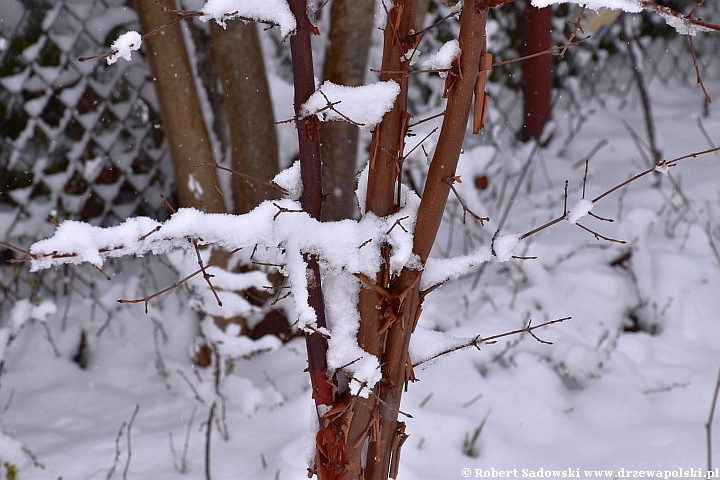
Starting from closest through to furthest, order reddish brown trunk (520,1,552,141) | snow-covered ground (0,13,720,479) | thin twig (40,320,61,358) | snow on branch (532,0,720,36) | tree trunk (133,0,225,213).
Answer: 1. snow on branch (532,0,720,36)
2. snow-covered ground (0,13,720,479)
3. tree trunk (133,0,225,213)
4. thin twig (40,320,61,358)
5. reddish brown trunk (520,1,552,141)


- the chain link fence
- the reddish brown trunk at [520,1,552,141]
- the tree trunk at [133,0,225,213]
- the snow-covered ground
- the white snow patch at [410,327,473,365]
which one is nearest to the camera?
the white snow patch at [410,327,473,365]

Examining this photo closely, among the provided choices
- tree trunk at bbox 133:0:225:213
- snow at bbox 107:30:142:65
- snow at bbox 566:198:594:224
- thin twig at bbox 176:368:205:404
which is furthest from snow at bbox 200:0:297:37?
thin twig at bbox 176:368:205:404

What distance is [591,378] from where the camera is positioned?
148 cm

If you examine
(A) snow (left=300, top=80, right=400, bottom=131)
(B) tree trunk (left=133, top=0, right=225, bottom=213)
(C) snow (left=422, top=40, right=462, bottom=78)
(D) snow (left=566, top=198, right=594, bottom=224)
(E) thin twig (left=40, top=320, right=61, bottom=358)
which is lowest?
(D) snow (left=566, top=198, right=594, bottom=224)

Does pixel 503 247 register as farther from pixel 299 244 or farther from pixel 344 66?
pixel 344 66

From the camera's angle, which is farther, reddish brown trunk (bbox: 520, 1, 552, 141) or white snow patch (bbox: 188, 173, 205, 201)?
reddish brown trunk (bbox: 520, 1, 552, 141)

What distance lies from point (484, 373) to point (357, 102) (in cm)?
114

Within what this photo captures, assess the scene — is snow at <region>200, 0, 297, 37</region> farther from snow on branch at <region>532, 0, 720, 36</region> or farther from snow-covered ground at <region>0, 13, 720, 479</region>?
snow-covered ground at <region>0, 13, 720, 479</region>

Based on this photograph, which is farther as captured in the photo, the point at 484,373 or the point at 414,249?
the point at 484,373

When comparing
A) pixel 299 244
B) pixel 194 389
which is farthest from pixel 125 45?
pixel 194 389

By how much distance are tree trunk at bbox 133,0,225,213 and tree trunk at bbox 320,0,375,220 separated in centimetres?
32

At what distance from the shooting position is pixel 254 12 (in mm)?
526

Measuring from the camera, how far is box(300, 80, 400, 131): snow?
0.55 m

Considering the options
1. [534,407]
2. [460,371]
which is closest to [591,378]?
[534,407]
